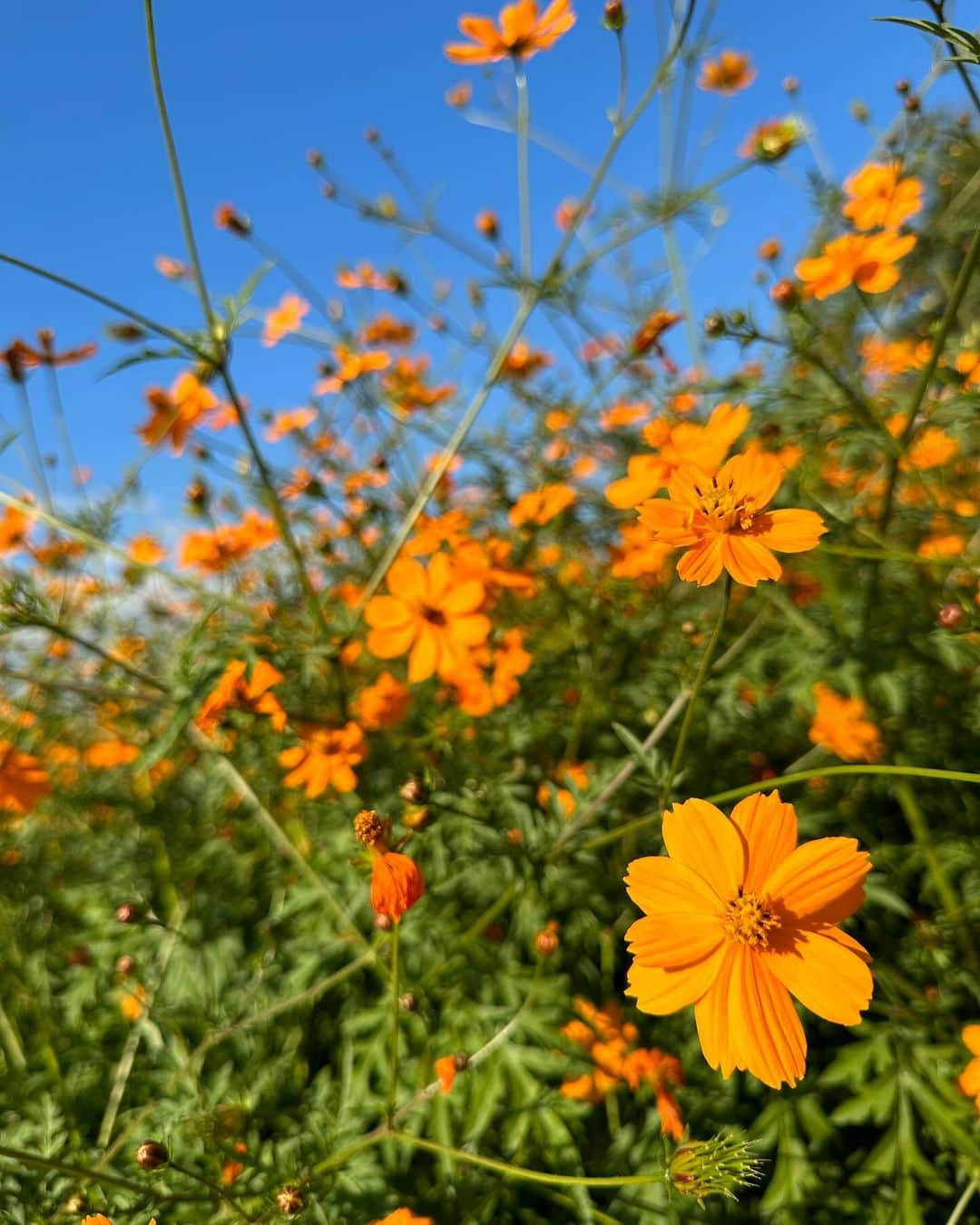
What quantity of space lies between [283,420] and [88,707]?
4.16 feet

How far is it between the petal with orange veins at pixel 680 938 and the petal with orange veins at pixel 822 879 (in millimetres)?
71

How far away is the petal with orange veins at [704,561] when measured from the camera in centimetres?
83

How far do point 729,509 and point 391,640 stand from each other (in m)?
0.84

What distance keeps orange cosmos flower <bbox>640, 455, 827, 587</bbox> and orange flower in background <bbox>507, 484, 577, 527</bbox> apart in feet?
3.32

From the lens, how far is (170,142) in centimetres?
123

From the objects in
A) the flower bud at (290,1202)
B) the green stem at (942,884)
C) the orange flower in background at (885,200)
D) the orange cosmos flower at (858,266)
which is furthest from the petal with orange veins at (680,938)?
the orange flower in background at (885,200)

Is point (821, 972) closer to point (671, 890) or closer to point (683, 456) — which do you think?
point (671, 890)

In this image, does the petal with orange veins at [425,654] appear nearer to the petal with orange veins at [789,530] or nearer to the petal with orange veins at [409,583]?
the petal with orange veins at [409,583]

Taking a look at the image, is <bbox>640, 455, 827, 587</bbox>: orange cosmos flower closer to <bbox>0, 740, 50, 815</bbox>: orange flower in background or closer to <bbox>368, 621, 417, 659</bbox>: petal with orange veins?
<bbox>368, 621, 417, 659</bbox>: petal with orange veins

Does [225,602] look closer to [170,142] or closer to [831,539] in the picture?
[170,142]

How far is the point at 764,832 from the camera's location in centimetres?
78

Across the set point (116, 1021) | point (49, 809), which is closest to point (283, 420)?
point (49, 809)

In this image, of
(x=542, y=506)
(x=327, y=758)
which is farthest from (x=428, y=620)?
(x=542, y=506)

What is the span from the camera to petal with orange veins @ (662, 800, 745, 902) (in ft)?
2.55
